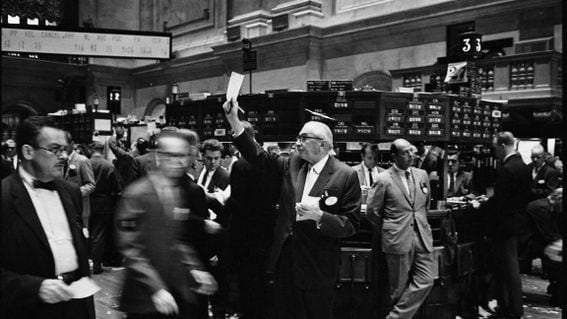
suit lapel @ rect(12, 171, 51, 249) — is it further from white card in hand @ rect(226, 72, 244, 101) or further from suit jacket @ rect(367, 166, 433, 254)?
suit jacket @ rect(367, 166, 433, 254)

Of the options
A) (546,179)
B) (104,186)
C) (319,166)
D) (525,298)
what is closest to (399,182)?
(319,166)

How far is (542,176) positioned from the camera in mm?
9961

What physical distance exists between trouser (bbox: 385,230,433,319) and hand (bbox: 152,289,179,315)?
3.19 meters

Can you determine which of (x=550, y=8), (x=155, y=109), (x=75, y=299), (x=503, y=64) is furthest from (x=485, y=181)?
(x=155, y=109)

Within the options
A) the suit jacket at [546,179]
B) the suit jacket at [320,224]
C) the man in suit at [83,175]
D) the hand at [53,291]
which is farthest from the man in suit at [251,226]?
the suit jacket at [546,179]

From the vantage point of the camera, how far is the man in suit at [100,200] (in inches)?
334

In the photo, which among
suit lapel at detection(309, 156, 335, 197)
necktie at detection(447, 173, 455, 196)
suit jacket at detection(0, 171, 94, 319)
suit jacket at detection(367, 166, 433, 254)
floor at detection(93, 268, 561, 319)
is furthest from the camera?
necktie at detection(447, 173, 455, 196)

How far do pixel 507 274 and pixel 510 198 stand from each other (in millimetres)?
848

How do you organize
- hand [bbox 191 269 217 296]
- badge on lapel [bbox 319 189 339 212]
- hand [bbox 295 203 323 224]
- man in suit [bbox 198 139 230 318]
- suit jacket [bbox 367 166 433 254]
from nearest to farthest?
1. hand [bbox 191 269 217 296]
2. hand [bbox 295 203 323 224]
3. badge on lapel [bbox 319 189 339 212]
4. suit jacket [bbox 367 166 433 254]
5. man in suit [bbox 198 139 230 318]

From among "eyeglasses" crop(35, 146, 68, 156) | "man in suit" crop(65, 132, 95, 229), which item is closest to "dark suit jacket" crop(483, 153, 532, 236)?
"eyeglasses" crop(35, 146, 68, 156)

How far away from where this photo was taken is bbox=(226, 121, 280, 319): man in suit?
478 cm

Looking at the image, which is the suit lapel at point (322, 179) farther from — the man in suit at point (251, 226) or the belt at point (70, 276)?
the belt at point (70, 276)

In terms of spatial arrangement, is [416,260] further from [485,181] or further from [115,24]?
[115,24]

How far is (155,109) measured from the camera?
24.6 meters
